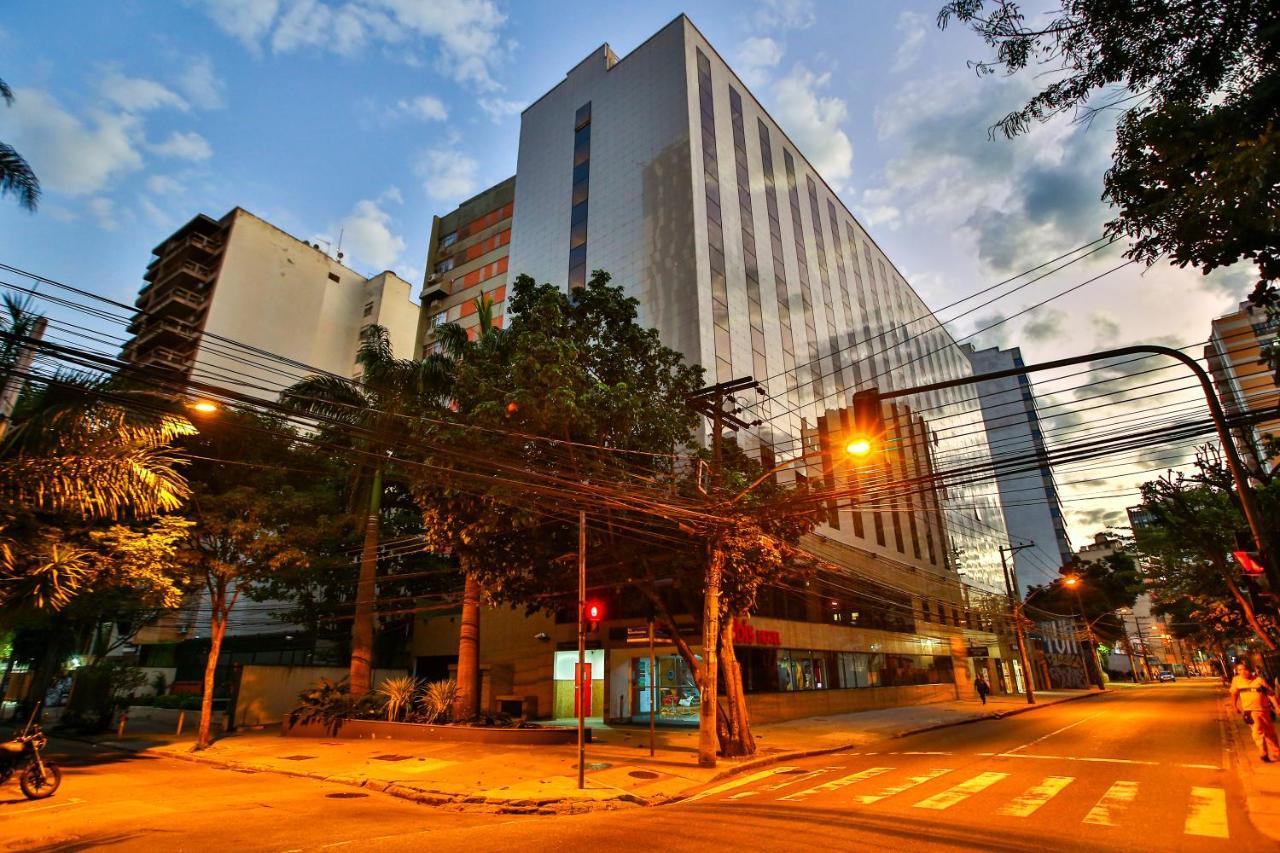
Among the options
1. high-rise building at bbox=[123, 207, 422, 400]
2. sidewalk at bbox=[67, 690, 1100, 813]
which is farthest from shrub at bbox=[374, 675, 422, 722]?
high-rise building at bbox=[123, 207, 422, 400]

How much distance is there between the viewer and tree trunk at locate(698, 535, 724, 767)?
1414 cm

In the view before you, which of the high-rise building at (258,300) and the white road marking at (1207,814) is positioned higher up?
the high-rise building at (258,300)

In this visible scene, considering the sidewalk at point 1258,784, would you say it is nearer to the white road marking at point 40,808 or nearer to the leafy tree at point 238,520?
the white road marking at point 40,808

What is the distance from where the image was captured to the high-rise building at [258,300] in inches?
2067

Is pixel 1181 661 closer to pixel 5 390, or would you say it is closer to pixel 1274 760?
pixel 1274 760

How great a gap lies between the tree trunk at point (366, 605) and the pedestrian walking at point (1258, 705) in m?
23.4

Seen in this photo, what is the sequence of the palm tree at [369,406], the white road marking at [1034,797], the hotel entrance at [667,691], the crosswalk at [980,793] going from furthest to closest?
the hotel entrance at [667,691], the palm tree at [369,406], the white road marking at [1034,797], the crosswalk at [980,793]

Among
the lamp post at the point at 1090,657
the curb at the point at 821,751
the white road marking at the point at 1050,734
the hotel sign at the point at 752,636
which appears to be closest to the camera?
the curb at the point at 821,751

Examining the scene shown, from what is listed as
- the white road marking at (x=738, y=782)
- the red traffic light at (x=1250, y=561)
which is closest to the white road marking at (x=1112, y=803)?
the red traffic light at (x=1250, y=561)

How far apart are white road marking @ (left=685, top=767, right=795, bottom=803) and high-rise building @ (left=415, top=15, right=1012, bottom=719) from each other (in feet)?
17.1

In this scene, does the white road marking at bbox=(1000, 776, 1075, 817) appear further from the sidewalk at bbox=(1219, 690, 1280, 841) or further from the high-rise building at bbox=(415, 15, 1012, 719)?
the high-rise building at bbox=(415, 15, 1012, 719)

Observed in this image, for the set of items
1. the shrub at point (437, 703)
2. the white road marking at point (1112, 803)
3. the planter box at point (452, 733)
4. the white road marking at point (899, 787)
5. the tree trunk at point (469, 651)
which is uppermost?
the tree trunk at point (469, 651)

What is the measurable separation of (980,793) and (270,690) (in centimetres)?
2535

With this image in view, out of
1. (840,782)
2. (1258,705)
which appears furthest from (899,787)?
(1258,705)
